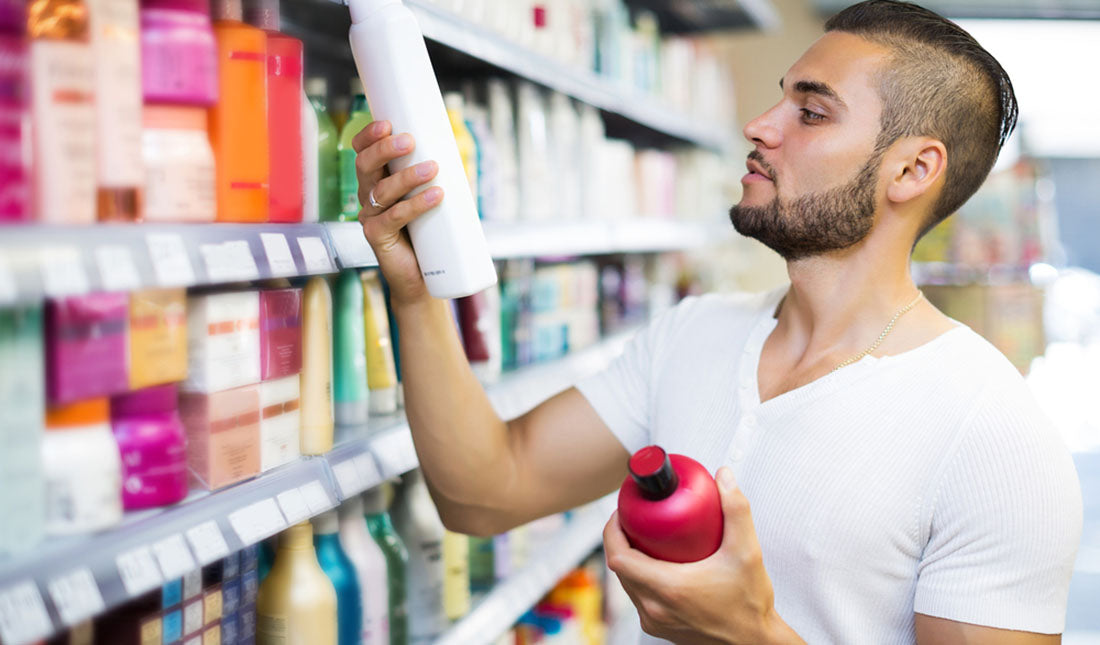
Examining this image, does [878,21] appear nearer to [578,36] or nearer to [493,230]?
[493,230]

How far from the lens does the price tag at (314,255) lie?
3.92 feet

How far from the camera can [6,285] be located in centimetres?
77

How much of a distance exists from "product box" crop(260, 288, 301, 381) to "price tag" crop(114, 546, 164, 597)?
32cm

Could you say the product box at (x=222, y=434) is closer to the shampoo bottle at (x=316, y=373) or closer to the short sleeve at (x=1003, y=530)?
the shampoo bottle at (x=316, y=373)

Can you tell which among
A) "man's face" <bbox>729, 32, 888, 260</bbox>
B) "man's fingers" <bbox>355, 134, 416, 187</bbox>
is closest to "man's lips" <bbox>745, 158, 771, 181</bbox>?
"man's face" <bbox>729, 32, 888, 260</bbox>

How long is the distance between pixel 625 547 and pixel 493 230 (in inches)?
32.1

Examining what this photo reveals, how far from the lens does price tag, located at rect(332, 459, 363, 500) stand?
130 cm

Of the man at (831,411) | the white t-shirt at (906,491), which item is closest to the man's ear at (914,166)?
the man at (831,411)

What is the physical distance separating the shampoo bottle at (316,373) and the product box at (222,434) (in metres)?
0.13

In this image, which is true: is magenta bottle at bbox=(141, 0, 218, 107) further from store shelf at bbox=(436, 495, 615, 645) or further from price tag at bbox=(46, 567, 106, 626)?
store shelf at bbox=(436, 495, 615, 645)

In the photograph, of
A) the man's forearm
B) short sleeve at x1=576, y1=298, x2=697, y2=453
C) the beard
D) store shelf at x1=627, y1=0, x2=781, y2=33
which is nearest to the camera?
the man's forearm

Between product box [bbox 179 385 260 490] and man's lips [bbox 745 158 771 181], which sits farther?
man's lips [bbox 745 158 771 181]

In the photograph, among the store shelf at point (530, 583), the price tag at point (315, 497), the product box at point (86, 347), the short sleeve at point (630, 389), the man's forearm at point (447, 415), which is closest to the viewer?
the product box at point (86, 347)

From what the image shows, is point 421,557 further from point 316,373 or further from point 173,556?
point 173,556
